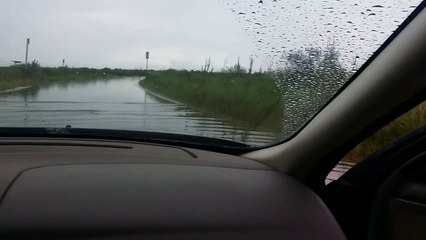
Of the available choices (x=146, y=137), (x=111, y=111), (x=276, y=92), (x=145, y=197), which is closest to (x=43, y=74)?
(x=111, y=111)

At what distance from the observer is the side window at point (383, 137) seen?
3084mm

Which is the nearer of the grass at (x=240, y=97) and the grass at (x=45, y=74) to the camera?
the grass at (x=240, y=97)

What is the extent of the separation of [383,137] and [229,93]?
1143 mm

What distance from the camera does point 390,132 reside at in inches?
129

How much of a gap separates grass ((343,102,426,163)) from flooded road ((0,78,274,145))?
62 centimetres

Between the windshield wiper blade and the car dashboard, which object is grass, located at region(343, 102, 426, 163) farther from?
the windshield wiper blade

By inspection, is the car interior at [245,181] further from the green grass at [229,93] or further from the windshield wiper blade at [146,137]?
the green grass at [229,93]

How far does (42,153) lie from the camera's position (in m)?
3.49

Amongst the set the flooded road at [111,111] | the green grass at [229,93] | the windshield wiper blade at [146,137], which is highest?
the green grass at [229,93]

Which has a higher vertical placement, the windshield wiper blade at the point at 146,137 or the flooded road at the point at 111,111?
the flooded road at the point at 111,111

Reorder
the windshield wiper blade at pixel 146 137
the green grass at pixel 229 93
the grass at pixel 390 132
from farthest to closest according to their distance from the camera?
the windshield wiper blade at pixel 146 137 < the green grass at pixel 229 93 < the grass at pixel 390 132

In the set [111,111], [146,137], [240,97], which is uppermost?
[240,97]

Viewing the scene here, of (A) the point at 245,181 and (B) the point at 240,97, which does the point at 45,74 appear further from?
(A) the point at 245,181

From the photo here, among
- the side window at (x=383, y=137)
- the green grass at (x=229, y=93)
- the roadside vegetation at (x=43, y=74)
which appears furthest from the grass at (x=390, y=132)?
the roadside vegetation at (x=43, y=74)
